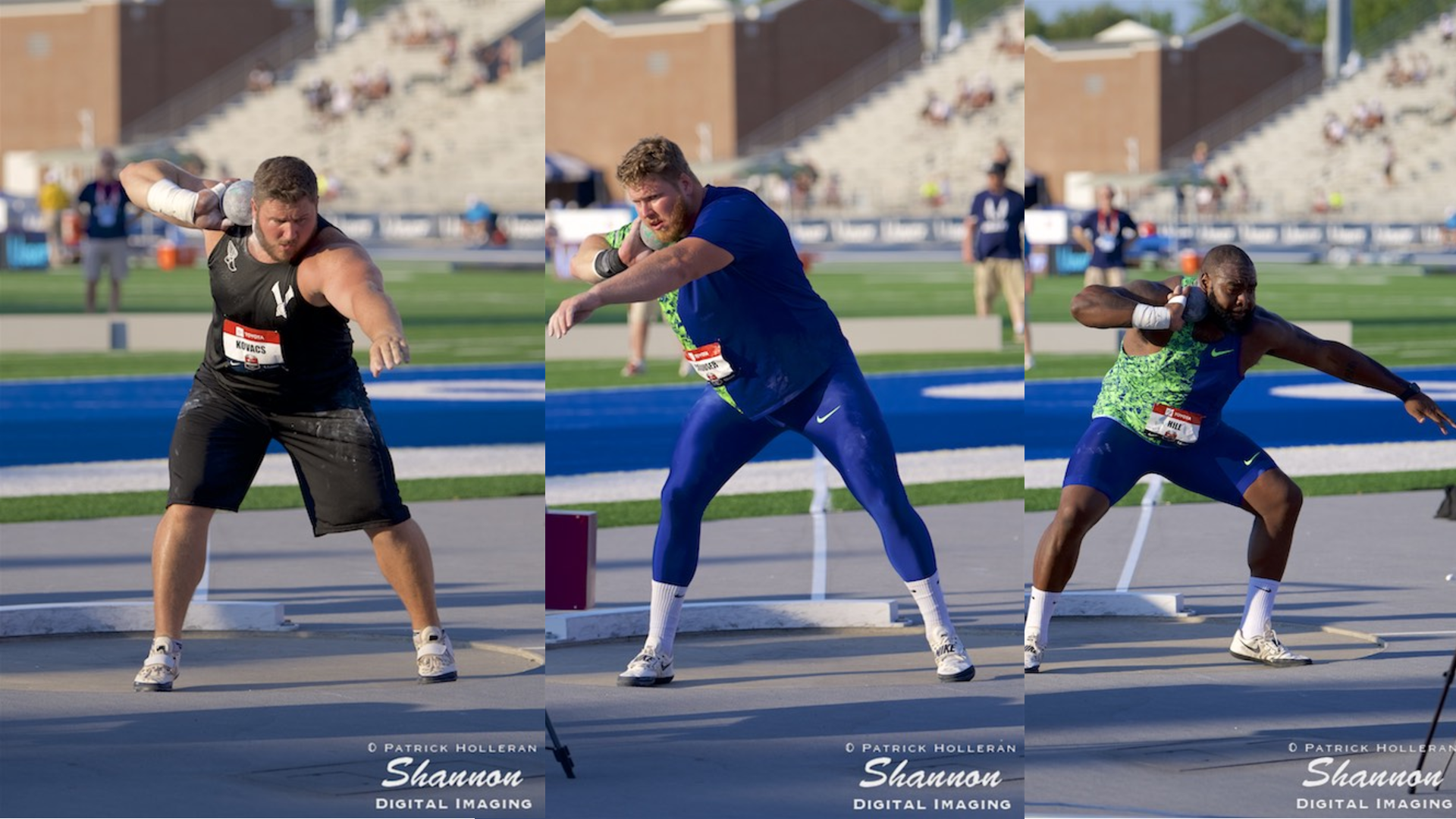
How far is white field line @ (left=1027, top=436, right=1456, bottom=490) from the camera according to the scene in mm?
14992

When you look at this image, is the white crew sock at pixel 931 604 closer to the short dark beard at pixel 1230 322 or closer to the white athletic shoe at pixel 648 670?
the white athletic shoe at pixel 648 670

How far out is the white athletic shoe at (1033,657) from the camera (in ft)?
26.9

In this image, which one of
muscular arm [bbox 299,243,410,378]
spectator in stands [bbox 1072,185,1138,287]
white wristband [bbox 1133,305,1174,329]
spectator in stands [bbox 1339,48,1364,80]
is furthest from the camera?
spectator in stands [bbox 1339,48,1364,80]

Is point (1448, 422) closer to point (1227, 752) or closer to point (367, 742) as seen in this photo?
point (1227, 752)

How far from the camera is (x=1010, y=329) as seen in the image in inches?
1184

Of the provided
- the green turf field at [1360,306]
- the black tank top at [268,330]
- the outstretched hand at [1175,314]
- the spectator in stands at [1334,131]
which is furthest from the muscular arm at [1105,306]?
the spectator in stands at [1334,131]

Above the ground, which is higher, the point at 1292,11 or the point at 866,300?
the point at 1292,11

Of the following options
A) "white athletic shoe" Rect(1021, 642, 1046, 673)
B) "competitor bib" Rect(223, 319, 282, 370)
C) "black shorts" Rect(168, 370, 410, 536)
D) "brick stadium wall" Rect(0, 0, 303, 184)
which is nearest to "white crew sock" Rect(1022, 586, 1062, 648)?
"white athletic shoe" Rect(1021, 642, 1046, 673)

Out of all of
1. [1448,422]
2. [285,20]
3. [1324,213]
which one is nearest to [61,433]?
[1448,422]

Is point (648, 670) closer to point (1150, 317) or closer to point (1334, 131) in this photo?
point (1150, 317)

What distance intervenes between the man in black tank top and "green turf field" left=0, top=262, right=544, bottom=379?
8.96m

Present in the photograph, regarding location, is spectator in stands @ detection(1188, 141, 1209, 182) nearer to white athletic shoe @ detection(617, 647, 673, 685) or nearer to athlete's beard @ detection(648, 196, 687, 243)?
white athletic shoe @ detection(617, 647, 673, 685)

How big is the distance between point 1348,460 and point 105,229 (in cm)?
1815

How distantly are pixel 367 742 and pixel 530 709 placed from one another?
79cm
